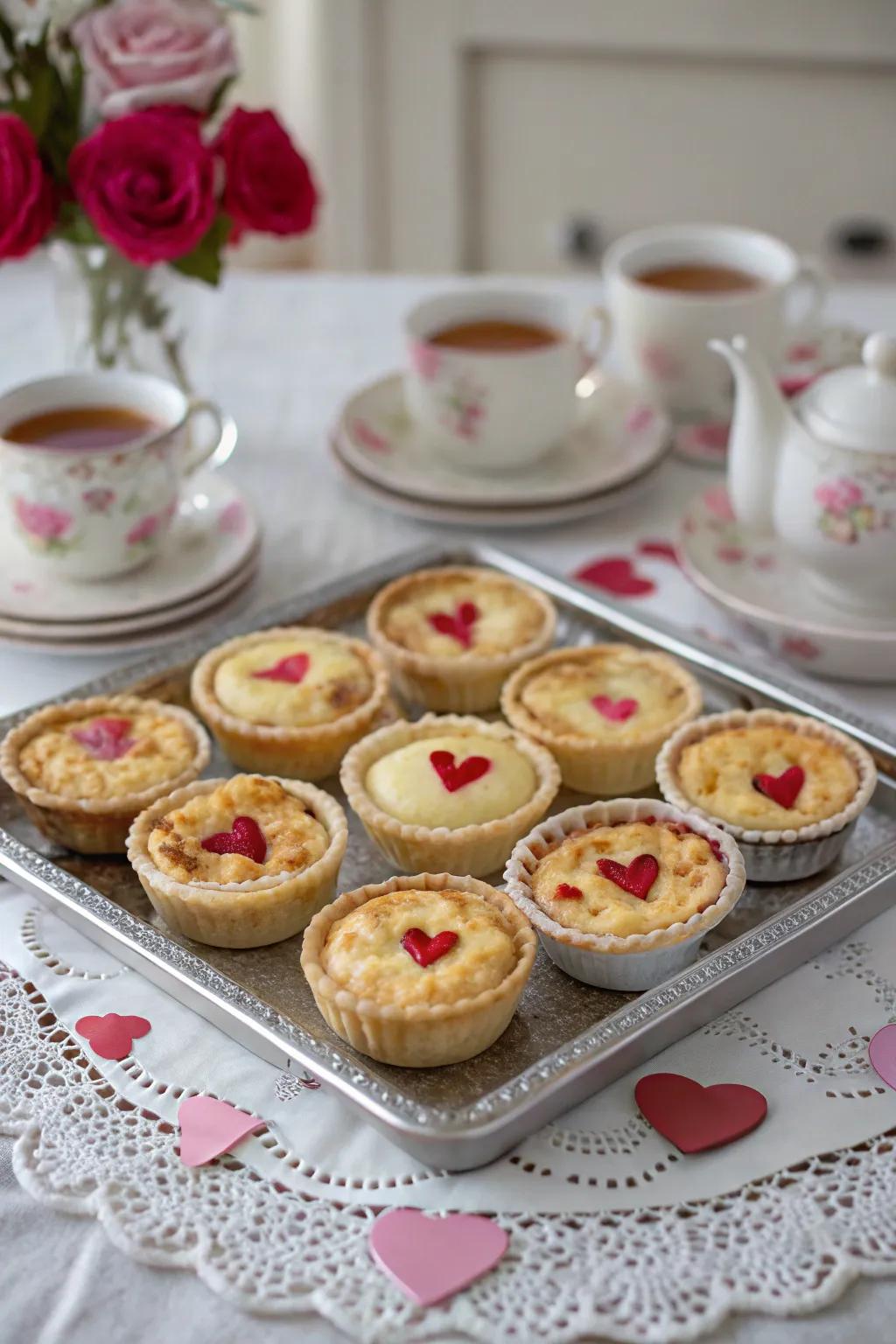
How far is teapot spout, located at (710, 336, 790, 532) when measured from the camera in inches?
71.4

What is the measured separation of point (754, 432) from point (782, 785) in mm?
527

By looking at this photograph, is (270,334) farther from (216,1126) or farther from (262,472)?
(216,1126)

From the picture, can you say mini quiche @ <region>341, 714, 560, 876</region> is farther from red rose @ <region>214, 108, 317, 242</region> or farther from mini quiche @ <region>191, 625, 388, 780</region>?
red rose @ <region>214, 108, 317, 242</region>

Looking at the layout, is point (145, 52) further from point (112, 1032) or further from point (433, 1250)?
point (433, 1250)

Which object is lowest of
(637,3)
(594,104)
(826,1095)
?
(826,1095)

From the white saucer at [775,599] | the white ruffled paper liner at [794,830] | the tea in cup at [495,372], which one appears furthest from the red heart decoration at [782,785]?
the tea in cup at [495,372]

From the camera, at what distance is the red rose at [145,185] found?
185 cm

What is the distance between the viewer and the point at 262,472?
229cm

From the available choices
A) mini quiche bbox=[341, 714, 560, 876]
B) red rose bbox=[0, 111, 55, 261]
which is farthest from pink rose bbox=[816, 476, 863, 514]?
red rose bbox=[0, 111, 55, 261]

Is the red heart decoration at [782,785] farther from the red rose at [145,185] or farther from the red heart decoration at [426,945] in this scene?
the red rose at [145,185]

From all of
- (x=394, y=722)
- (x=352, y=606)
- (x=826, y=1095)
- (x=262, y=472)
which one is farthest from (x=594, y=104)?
(x=826, y=1095)

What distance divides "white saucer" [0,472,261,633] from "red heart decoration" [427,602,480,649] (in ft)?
0.96

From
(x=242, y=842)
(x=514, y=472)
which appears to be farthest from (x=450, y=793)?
(x=514, y=472)

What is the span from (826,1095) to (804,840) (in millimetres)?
289
